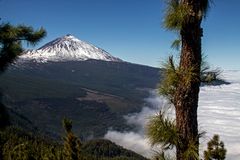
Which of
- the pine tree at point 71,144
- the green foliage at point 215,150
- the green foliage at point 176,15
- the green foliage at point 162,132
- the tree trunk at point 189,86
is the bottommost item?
the pine tree at point 71,144

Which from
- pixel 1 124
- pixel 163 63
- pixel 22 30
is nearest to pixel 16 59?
pixel 22 30

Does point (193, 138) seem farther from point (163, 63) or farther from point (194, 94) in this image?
point (163, 63)

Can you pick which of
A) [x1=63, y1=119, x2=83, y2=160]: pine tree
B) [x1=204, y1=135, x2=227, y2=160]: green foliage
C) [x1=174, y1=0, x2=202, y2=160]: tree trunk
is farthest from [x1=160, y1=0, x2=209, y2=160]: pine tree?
[x1=63, y1=119, x2=83, y2=160]: pine tree

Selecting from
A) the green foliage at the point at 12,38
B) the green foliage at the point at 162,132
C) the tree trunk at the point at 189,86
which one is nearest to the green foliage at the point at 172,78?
the tree trunk at the point at 189,86

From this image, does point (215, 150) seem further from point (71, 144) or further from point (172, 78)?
point (71, 144)

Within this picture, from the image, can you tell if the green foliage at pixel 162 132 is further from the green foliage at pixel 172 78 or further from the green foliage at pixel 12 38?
the green foliage at pixel 12 38

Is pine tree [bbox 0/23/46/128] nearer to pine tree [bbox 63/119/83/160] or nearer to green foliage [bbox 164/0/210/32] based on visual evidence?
pine tree [bbox 63/119/83/160]

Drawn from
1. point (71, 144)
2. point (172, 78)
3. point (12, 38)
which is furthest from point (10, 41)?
point (172, 78)
